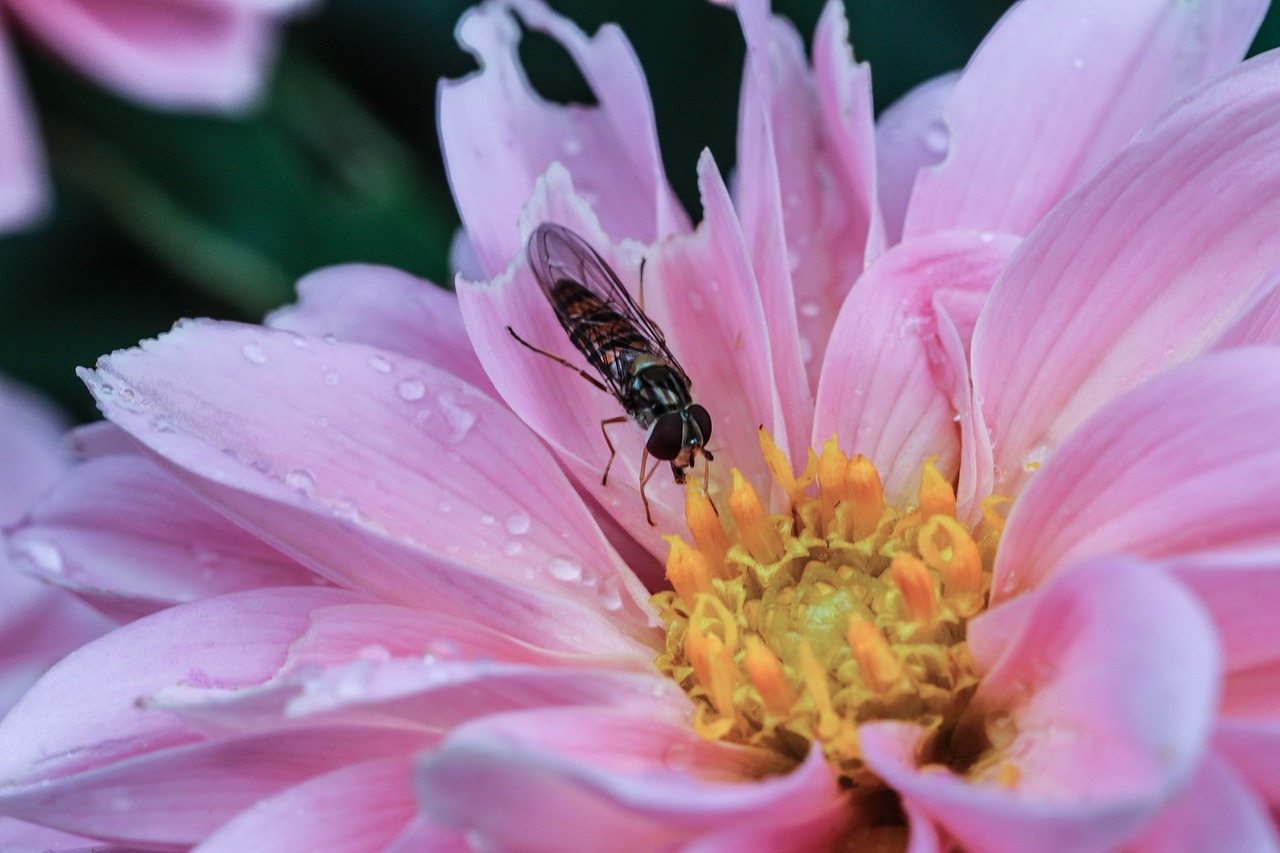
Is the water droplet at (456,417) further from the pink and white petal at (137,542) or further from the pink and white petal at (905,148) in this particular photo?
the pink and white petal at (905,148)

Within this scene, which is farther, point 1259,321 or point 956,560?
point 956,560

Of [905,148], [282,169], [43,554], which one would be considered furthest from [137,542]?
[282,169]

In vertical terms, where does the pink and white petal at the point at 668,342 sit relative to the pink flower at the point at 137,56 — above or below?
below

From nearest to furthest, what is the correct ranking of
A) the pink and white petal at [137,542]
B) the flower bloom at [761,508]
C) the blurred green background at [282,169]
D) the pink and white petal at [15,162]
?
the flower bloom at [761,508] < the pink and white petal at [137,542] < the pink and white petal at [15,162] < the blurred green background at [282,169]

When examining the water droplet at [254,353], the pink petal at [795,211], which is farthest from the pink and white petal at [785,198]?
the water droplet at [254,353]

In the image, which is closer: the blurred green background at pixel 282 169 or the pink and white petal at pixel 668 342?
the pink and white petal at pixel 668 342

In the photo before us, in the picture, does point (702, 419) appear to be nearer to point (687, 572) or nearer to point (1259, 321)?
point (687, 572)
